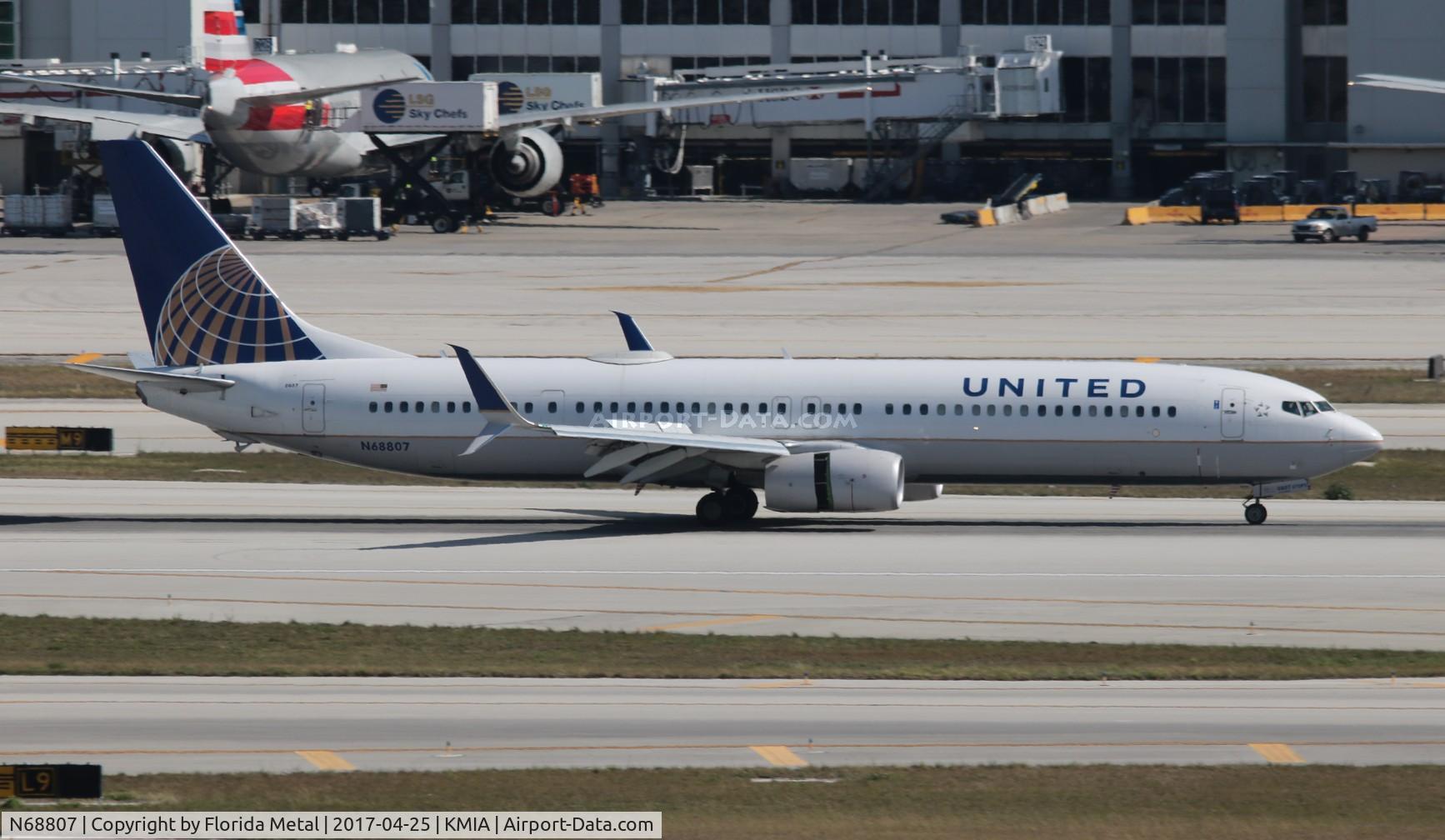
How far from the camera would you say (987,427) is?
3947cm

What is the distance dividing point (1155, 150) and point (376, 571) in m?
112

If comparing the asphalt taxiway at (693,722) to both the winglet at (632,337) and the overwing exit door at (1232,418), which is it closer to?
the overwing exit door at (1232,418)

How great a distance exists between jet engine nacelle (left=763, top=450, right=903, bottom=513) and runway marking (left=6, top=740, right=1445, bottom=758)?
1567 cm

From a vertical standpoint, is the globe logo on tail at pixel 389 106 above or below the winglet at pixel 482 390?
above

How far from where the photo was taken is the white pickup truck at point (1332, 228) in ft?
331

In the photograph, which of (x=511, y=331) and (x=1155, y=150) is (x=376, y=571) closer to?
(x=511, y=331)

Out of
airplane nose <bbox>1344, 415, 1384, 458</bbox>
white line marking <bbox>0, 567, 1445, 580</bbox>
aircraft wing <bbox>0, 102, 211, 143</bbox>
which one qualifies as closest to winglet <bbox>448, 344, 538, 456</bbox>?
white line marking <bbox>0, 567, 1445, 580</bbox>

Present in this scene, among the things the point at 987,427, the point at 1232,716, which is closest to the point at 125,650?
the point at 1232,716

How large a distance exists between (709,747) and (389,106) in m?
86.5

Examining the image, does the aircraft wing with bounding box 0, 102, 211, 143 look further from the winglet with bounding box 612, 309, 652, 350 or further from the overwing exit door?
the overwing exit door

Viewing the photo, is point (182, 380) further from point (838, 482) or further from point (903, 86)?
point (903, 86)

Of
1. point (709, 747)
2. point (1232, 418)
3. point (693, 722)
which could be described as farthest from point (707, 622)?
point (1232, 418)

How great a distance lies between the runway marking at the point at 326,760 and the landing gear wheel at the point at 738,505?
62.5 feet

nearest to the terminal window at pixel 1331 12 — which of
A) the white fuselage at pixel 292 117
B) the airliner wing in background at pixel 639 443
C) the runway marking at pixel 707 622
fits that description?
the white fuselage at pixel 292 117
